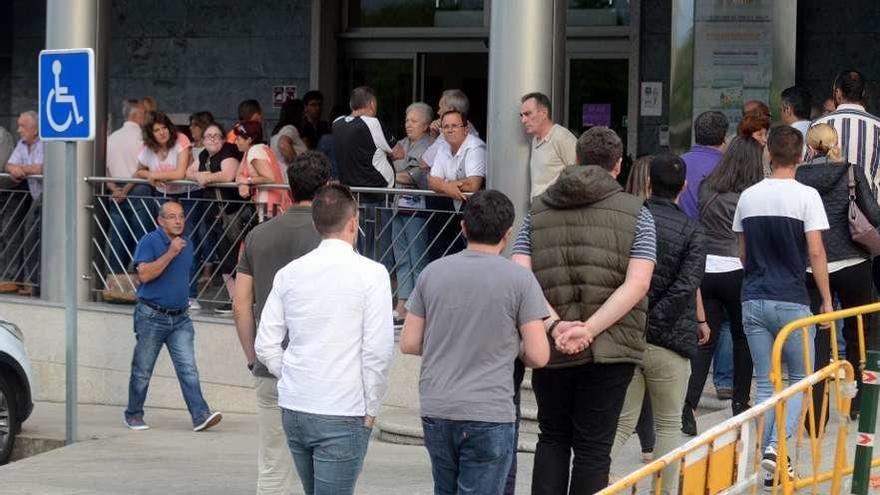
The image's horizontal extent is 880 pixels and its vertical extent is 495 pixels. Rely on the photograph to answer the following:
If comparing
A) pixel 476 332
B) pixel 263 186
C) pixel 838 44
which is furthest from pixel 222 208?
pixel 476 332

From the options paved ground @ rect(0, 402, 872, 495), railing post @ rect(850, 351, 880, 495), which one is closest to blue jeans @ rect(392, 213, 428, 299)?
paved ground @ rect(0, 402, 872, 495)

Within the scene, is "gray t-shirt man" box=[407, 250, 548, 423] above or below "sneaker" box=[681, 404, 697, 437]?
above

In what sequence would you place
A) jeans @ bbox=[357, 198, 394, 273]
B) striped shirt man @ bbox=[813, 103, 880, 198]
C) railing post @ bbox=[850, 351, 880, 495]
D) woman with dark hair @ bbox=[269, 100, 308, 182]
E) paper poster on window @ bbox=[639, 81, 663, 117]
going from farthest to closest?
1. paper poster on window @ bbox=[639, 81, 663, 117]
2. woman with dark hair @ bbox=[269, 100, 308, 182]
3. jeans @ bbox=[357, 198, 394, 273]
4. striped shirt man @ bbox=[813, 103, 880, 198]
5. railing post @ bbox=[850, 351, 880, 495]

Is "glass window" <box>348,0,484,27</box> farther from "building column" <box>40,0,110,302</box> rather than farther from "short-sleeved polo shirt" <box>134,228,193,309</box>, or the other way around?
"short-sleeved polo shirt" <box>134,228,193,309</box>

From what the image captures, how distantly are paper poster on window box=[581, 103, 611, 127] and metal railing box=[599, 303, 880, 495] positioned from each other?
322 inches

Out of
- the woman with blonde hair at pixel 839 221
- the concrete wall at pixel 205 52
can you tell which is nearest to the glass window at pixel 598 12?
the concrete wall at pixel 205 52

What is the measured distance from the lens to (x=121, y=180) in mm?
12523

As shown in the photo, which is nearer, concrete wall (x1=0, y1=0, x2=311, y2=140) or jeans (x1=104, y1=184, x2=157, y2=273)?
jeans (x1=104, y1=184, x2=157, y2=273)

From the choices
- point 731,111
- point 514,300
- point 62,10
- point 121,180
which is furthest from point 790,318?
point 62,10

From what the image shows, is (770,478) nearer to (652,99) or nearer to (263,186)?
(263,186)

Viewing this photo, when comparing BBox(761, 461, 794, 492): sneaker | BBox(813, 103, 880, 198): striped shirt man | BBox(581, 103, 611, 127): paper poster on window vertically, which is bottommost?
BBox(761, 461, 794, 492): sneaker

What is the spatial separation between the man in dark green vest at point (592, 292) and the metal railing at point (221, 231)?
187 inches

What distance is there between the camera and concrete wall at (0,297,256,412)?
11977 mm

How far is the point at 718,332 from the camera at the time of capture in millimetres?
8734
